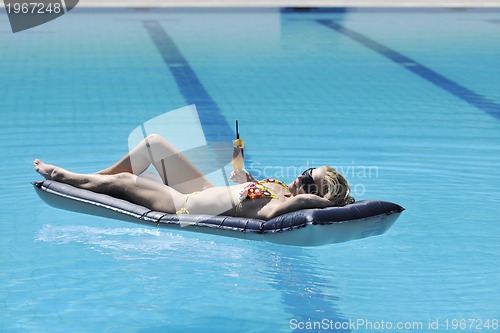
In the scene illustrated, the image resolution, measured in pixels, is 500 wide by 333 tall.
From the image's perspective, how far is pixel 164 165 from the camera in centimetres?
534

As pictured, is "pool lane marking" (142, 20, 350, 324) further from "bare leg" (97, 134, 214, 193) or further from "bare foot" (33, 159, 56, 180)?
"bare foot" (33, 159, 56, 180)

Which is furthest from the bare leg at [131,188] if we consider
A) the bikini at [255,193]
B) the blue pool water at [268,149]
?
the bikini at [255,193]

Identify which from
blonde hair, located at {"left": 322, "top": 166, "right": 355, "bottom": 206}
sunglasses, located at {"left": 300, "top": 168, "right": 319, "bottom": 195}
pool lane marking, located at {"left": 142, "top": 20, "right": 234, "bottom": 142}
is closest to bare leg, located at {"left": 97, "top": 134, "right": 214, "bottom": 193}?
sunglasses, located at {"left": 300, "top": 168, "right": 319, "bottom": 195}

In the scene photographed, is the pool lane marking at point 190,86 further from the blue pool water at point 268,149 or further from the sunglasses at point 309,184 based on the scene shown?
the sunglasses at point 309,184

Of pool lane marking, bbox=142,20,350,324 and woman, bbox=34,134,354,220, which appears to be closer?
pool lane marking, bbox=142,20,350,324

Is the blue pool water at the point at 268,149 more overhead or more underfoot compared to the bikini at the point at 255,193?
more underfoot

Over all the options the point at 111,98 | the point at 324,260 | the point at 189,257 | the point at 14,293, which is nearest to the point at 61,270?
the point at 14,293

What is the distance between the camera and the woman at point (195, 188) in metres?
4.84

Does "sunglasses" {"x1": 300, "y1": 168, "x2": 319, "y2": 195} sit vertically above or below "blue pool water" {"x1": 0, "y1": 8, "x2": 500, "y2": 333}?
above

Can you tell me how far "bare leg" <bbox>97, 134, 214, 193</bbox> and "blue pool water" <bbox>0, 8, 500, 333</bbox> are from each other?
31 centimetres

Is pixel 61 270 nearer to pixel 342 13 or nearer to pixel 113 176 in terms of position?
pixel 113 176

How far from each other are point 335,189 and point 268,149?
6.87 ft

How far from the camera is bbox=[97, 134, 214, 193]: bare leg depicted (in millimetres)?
5320

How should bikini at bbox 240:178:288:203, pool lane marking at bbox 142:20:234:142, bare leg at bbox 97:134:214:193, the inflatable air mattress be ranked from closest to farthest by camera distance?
the inflatable air mattress < bikini at bbox 240:178:288:203 < bare leg at bbox 97:134:214:193 < pool lane marking at bbox 142:20:234:142
